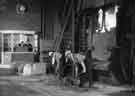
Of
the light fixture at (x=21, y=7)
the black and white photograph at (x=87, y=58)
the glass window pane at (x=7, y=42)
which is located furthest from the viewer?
the light fixture at (x=21, y=7)

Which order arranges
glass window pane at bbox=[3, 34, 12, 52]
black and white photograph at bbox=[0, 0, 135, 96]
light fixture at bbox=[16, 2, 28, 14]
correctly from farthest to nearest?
light fixture at bbox=[16, 2, 28, 14] < glass window pane at bbox=[3, 34, 12, 52] < black and white photograph at bbox=[0, 0, 135, 96]

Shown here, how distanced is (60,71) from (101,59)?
6.05 feet

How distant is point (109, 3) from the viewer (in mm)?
9797

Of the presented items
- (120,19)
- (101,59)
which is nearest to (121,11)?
(120,19)

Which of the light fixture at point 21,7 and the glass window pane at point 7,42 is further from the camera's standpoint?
the light fixture at point 21,7

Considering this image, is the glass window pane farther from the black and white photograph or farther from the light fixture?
the black and white photograph

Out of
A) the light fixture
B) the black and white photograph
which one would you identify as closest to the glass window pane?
the light fixture

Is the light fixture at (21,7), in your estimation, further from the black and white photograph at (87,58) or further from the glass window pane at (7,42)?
the black and white photograph at (87,58)

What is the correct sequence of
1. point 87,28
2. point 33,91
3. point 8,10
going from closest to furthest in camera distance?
point 33,91 → point 87,28 → point 8,10

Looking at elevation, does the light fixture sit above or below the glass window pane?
above

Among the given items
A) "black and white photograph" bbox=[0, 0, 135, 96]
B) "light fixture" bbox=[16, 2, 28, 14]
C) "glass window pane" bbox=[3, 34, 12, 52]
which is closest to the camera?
"black and white photograph" bbox=[0, 0, 135, 96]

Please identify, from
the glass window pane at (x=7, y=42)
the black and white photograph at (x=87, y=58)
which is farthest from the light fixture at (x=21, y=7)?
the black and white photograph at (x=87, y=58)

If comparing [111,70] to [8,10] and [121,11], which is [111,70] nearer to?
[121,11]

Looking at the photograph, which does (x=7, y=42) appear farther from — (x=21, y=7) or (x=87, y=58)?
(x=87, y=58)
